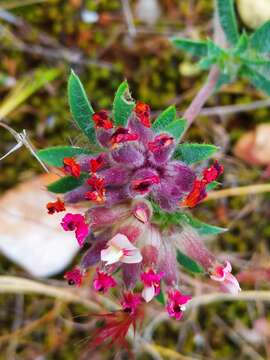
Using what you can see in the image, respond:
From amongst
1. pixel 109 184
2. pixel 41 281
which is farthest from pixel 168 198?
pixel 41 281

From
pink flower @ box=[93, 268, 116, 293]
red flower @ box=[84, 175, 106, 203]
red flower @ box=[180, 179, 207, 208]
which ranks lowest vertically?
pink flower @ box=[93, 268, 116, 293]

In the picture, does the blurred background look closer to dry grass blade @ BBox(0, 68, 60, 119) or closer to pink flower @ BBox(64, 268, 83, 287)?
dry grass blade @ BBox(0, 68, 60, 119)

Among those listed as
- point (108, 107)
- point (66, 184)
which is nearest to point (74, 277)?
point (66, 184)

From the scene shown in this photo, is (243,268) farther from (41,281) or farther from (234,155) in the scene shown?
(41,281)

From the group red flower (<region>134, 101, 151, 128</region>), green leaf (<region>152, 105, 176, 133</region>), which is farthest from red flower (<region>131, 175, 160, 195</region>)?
green leaf (<region>152, 105, 176, 133</region>)

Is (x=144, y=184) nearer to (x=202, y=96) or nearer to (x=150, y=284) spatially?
(x=150, y=284)
